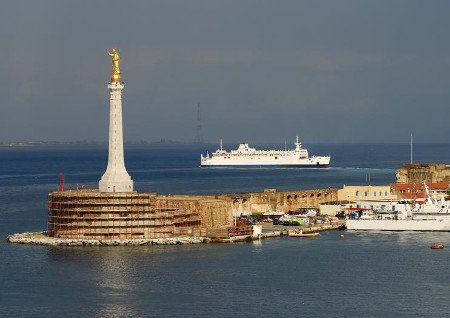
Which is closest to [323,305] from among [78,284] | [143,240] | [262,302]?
[262,302]

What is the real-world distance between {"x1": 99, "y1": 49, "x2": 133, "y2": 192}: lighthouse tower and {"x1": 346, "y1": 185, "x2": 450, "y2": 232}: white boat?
1733 cm

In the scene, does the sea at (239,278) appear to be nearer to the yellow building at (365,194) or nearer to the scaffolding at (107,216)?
the scaffolding at (107,216)

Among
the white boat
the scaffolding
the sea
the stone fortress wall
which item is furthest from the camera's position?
the stone fortress wall

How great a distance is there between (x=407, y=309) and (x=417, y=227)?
2973 centimetres

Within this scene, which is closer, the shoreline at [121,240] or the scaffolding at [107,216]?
the shoreline at [121,240]

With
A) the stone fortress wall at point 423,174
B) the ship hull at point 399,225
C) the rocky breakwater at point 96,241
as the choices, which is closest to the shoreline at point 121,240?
the rocky breakwater at point 96,241

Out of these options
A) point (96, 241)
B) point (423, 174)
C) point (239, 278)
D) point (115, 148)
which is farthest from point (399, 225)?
point (423, 174)

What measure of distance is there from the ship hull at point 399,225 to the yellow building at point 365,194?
1511cm

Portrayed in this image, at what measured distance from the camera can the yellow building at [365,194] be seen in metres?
90.0

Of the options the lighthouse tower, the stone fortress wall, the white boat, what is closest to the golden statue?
the lighthouse tower

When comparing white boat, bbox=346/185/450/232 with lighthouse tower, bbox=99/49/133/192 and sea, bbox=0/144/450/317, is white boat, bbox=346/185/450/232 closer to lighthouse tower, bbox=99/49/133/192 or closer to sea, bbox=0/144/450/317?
sea, bbox=0/144/450/317

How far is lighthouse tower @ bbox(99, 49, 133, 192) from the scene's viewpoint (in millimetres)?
Answer: 65875

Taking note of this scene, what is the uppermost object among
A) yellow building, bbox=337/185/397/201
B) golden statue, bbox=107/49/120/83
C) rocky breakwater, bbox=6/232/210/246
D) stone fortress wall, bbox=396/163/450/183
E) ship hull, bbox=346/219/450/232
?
golden statue, bbox=107/49/120/83

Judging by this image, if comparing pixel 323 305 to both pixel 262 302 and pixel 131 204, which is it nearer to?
pixel 262 302
